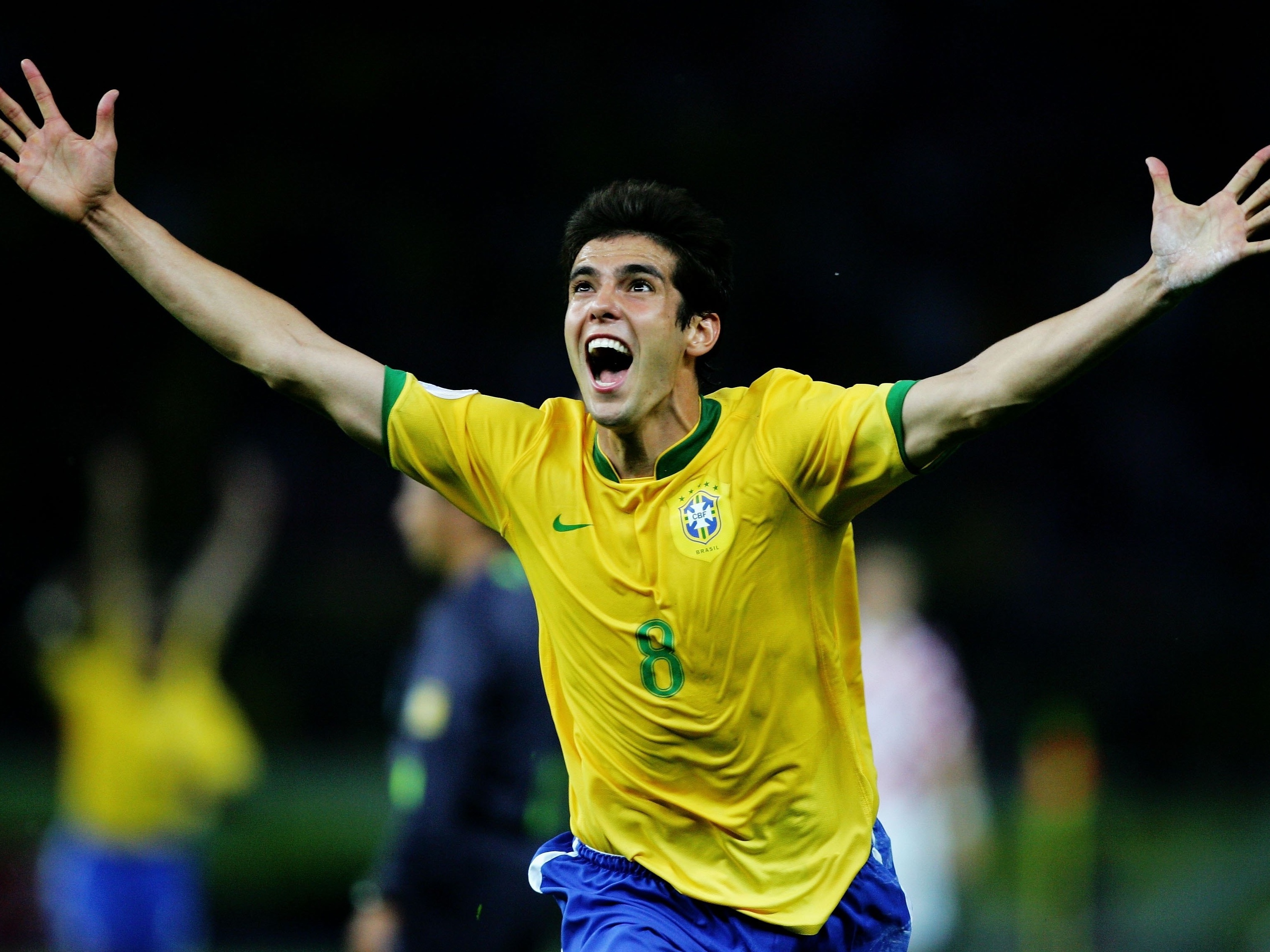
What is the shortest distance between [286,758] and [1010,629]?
616 centimetres

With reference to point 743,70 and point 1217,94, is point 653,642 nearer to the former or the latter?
point 743,70

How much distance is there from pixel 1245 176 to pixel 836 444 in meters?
1.00

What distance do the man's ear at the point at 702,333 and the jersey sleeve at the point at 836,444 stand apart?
32 cm

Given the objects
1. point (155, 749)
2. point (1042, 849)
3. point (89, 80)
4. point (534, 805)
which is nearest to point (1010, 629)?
point (1042, 849)

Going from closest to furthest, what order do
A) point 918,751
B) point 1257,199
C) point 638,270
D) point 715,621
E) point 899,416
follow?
point 1257,199, point 899,416, point 715,621, point 638,270, point 918,751

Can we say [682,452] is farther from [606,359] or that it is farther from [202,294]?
[202,294]

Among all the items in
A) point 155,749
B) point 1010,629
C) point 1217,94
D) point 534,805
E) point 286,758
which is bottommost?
point 534,805

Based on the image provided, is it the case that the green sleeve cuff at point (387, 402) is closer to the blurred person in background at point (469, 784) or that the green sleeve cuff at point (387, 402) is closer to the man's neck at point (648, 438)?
the man's neck at point (648, 438)

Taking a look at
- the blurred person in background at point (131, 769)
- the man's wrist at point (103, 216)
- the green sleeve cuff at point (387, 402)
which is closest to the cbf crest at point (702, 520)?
the green sleeve cuff at point (387, 402)

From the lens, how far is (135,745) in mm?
8172

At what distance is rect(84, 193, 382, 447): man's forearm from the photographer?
140 inches

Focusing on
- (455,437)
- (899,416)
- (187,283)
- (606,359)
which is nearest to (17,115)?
(187,283)

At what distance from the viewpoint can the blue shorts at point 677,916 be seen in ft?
11.0

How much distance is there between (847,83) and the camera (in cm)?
1338
